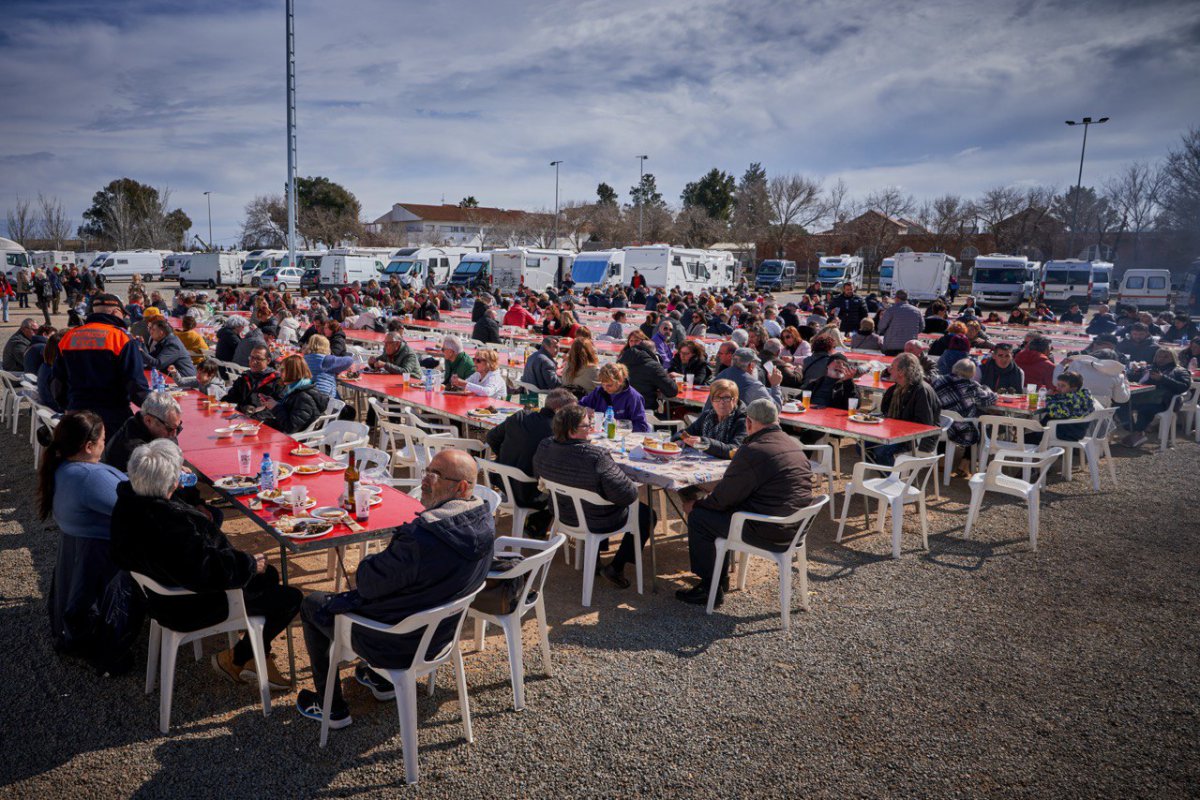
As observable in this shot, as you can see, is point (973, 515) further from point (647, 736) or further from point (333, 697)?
point (333, 697)

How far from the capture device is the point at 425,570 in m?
2.80

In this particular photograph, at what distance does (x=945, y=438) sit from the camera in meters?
7.12

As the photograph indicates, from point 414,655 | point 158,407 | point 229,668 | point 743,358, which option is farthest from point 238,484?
point 743,358

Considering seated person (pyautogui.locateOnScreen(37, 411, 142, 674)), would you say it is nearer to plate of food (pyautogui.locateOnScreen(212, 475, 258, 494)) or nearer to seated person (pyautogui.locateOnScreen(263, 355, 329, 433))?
plate of food (pyautogui.locateOnScreen(212, 475, 258, 494))

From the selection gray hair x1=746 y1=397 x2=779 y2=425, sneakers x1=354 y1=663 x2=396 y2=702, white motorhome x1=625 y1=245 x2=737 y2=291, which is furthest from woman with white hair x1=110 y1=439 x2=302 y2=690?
white motorhome x1=625 y1=245 x2=737 y2=291

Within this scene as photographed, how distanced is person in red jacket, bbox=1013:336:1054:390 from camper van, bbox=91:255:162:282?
147 feet

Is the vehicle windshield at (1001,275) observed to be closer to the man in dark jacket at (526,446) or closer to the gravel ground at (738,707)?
the gravel ground at (738,707)

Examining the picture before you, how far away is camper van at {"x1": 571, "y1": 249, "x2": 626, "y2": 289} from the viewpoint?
92.4 feet

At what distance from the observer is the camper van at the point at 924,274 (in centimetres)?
2798

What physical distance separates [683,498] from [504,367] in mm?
4946

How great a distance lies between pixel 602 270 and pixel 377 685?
84.1ft

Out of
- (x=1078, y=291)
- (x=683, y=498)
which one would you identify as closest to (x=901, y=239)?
(x=1078, y=291)

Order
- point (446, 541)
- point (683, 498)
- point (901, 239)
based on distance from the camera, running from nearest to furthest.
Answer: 1. point (446, 541)
2. point (683, 498)
3. point (901, 239)

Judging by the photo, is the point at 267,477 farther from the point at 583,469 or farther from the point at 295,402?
the point at 295,402
